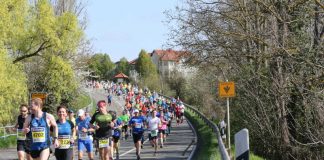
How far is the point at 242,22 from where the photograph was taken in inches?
837

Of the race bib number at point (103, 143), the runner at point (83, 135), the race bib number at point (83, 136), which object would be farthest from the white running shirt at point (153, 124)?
the race bib number at point (103, 143)

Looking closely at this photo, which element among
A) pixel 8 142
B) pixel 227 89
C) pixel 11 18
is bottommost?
pixel 8 142

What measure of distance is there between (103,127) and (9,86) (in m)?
13.5

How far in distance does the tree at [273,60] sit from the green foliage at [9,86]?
8122 millimetres

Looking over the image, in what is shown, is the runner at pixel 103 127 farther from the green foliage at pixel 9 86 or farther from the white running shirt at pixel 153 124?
the green foliage at pixel 9 86

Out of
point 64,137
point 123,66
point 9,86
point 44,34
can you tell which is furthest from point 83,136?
point 123,66

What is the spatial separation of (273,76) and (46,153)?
29.9ft

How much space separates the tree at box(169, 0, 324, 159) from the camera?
14.9 meters

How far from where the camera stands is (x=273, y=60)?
17.1 metres

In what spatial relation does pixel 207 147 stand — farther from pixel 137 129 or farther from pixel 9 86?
pixel 9 86

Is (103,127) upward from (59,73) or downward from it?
downward

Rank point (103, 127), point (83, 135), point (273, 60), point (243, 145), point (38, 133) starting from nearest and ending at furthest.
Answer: point (243, 145), point (38, 133), point (103, 127), point (83, 135), point (273, 60)

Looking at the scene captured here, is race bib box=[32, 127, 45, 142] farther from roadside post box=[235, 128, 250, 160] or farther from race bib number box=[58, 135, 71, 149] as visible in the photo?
roadside post box=[235, 128, 250, 160]

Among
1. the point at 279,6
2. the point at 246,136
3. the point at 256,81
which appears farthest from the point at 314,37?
the point at 246,136
